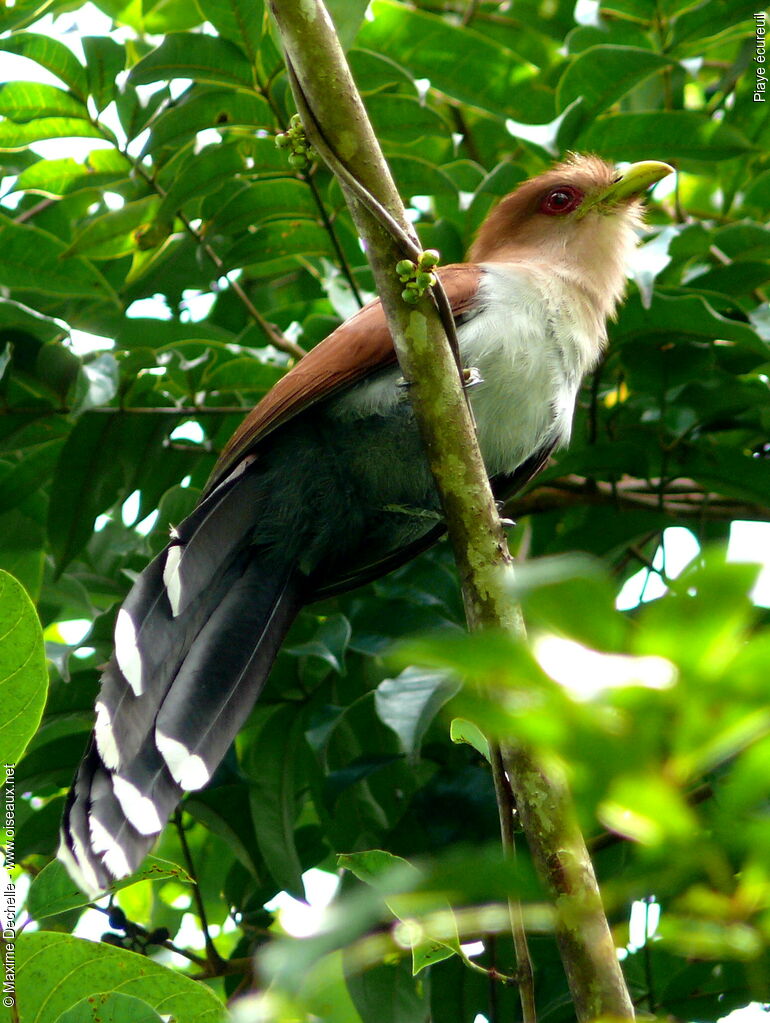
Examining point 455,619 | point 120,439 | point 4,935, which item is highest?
point 120,439

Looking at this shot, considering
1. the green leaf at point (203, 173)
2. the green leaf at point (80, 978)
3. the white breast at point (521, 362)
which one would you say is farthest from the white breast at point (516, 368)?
the green leaf at point (80, 978)

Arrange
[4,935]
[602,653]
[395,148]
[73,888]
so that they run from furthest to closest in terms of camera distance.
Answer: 1. [395,148]
2. [73,888]
3. [4,935]
4. [602,653]

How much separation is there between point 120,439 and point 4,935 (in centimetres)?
155

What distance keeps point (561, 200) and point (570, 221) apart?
0.24 ft

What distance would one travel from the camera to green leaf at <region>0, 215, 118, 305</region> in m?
2.87

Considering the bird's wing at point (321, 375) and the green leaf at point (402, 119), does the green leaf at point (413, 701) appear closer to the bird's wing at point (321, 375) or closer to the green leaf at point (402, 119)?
the bird's wing at point (321, 375)

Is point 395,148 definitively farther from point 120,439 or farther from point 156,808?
point 156,808

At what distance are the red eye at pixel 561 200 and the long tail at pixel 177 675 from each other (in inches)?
53.9

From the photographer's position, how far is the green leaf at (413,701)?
2191mm

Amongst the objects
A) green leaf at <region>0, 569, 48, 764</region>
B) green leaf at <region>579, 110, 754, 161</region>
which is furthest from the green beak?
green leaf at <region>0, 569, 48, 764</region>

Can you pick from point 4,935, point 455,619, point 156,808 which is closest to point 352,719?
point 455,619

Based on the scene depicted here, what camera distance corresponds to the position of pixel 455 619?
9.65ft

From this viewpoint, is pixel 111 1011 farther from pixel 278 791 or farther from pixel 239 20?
pixel 239 20

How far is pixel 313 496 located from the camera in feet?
9.75
